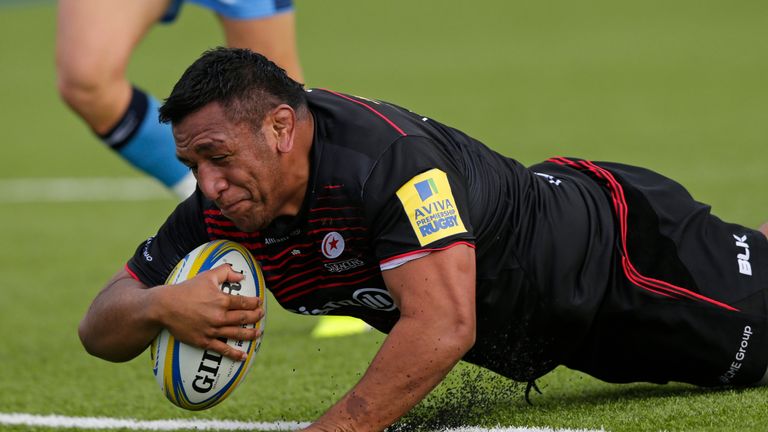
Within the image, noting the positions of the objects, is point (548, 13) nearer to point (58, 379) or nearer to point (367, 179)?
point (58, 379)

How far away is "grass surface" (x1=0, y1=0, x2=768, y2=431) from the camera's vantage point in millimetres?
4742

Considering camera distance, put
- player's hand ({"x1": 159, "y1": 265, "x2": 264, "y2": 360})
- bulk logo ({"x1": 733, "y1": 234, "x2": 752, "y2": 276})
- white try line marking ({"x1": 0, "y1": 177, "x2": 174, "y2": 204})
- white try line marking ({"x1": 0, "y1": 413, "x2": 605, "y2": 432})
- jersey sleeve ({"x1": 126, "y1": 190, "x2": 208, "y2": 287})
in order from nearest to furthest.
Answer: player's hand ({"x1": 159, "y1": 265, "x2": 264, "y2": 360}) < jersey sleeve ({"x1": 126, "y1": 190, "x2": 208, "y2": 287}) < bulk logo ({"x1": 733, "y1": 234, "x2": 752, "y2": 276}) < white try line marking ({"x1": 0, "y1": 413, "x2": 605, "y2": 432}) < white try line marking ({"x1": 0, "y1": 177, "x2": 174, "y2": 204})

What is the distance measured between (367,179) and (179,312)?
2.34 ft

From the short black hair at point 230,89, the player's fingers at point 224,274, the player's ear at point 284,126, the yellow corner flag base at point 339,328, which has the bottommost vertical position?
the yellow corner flag base at point 339,328

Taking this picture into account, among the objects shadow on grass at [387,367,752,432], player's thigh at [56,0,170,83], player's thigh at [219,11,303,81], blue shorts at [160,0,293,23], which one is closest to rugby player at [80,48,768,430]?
shadow on grass at [387,367,752,432]

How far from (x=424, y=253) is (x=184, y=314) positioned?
30.9 inches

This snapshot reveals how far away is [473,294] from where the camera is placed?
361 centimetres

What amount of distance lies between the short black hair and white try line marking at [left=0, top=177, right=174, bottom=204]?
745cm

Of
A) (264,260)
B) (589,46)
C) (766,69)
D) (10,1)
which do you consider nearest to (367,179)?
(264,260)

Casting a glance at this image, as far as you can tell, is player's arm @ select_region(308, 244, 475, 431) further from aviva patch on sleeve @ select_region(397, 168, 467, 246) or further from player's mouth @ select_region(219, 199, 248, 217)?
player's mouth @ select_region(219, 199, 248, 217)

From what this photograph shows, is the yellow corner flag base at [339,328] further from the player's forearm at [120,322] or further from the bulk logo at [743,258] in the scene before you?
the bulk logo at [743,258]

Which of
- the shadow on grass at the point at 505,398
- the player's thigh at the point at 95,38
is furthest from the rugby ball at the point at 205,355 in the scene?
the player's thigh at the point at 95,38

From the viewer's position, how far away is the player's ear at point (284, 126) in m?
3.66

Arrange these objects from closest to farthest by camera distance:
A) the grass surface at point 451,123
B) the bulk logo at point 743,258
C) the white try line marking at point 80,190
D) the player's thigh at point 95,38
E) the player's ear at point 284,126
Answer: the player's ear at point 284,126 → the bulk logo at point 743,258 → the grass surface at point 451,123 → the player's thigh at point 95,38 → the white try line marking at point 80,190
